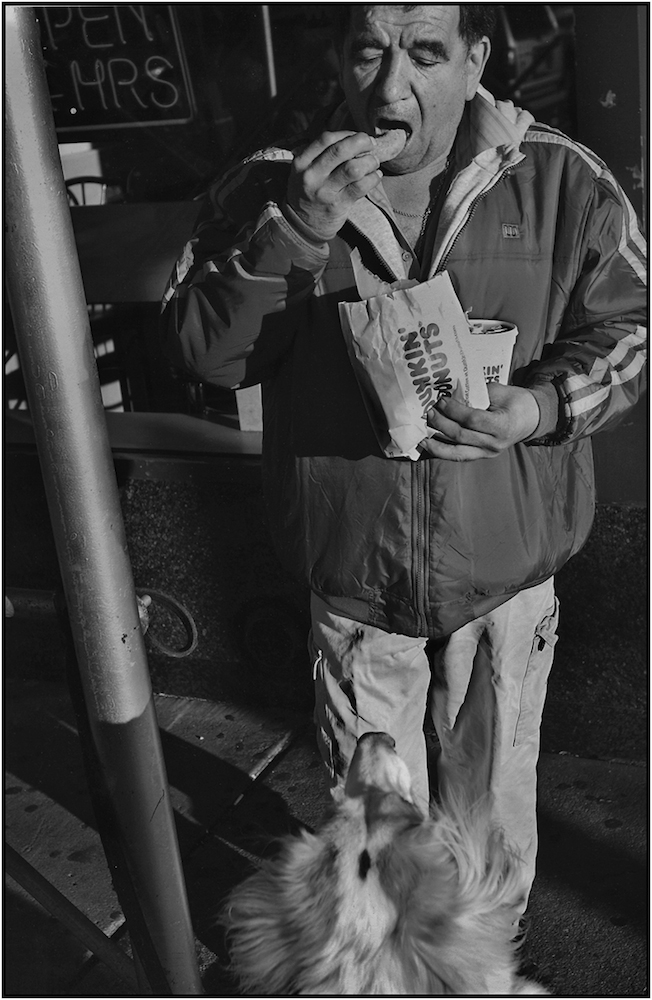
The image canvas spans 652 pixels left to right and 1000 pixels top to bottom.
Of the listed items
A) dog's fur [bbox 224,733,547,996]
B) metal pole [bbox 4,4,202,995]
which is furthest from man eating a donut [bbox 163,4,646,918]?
dog's fur [bbox 224,733,547,996]

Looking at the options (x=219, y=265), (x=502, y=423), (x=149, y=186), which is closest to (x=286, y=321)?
(x=219, y=265)

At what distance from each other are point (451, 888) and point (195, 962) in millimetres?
886

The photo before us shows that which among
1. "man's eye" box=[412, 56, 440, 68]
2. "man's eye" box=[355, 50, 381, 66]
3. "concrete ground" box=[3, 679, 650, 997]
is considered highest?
"man's eye" box=[355, 50, 381, 66]

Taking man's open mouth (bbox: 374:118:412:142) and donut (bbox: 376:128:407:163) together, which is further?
man's open mouth (bbox: 374:118:412:142)

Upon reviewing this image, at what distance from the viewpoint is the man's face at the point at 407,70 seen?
203cm

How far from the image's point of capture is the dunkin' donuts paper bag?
1.91m

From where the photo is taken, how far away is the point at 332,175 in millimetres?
1849

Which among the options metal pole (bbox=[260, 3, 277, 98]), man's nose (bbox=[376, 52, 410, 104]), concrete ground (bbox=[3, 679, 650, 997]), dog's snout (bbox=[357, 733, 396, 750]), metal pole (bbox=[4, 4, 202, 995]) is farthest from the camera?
metal pole (bbox=[260, 3, 277, 98])

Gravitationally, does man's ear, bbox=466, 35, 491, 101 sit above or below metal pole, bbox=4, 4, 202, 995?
above

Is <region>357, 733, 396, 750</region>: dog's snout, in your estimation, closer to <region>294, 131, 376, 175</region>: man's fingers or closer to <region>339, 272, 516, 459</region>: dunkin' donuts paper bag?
<region>339, 272, 516, 459</region>: dunkin' donuts paper bag

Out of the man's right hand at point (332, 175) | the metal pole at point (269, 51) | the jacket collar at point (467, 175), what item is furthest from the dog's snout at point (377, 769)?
the metal pole at point (269, 51)

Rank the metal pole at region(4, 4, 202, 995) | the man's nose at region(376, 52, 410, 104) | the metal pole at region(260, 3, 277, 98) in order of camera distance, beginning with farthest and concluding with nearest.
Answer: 1. the metal pole at region(260, 3, 277, 98)
2. the man's nose at region(376, 52, 410, 104)
3. the metal pole at region(4, 4, 202, 995)

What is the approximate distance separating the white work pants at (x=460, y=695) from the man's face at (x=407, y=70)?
112 centimetres

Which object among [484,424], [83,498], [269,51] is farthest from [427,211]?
[269,51]
